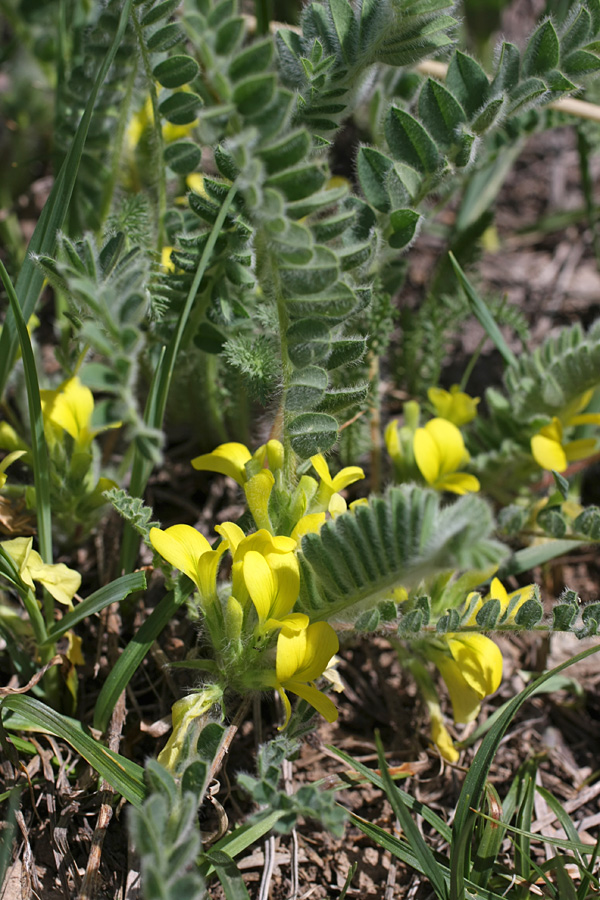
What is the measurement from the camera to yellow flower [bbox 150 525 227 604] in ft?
5.24

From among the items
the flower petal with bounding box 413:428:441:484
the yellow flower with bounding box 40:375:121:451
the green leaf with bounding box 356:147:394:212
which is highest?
the green leaf with bounding box 356:147:394:212

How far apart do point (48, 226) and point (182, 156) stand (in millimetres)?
448

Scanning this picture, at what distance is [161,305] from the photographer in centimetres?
189

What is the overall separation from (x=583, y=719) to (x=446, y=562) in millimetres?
1381

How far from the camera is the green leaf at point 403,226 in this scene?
1.87 m

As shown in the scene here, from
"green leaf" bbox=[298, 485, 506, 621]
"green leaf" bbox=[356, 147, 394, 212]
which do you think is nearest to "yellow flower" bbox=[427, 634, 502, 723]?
"green leaf" bbox=[298, 485, 506, 621]

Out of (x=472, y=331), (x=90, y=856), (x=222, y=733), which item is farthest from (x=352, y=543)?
(x=472, y=331)

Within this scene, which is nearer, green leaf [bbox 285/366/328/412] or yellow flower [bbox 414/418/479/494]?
green leaf [bbox 285/366/328/412]

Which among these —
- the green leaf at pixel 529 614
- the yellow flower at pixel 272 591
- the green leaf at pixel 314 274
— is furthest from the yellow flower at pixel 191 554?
the green leaf at pixel 529 614

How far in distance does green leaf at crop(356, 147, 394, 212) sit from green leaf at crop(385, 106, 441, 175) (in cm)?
6

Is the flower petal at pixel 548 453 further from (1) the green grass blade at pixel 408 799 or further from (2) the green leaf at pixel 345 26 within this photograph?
(2) the green leaf at pixel 345 26

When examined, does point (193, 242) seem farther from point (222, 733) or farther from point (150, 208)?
point (222, 733)

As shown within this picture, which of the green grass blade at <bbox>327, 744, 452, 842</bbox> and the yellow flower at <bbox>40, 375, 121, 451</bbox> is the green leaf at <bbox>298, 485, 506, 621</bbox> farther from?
the yellow flower at <bbox>40, 375, 121, 451</bbox>

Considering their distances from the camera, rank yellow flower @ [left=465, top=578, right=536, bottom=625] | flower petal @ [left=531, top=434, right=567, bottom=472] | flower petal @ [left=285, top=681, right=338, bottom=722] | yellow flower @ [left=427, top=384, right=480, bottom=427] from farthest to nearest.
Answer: yellow flower @ [left=427, top=384, right=480, bottom=427] → flower petal @ [left=531, top=434, right=567, bottom=472] → yellow flower @ [left=465, top=578, right=536, bottom=625] → flower petal @ [left=285, top=681, right=338, bottom=722]
